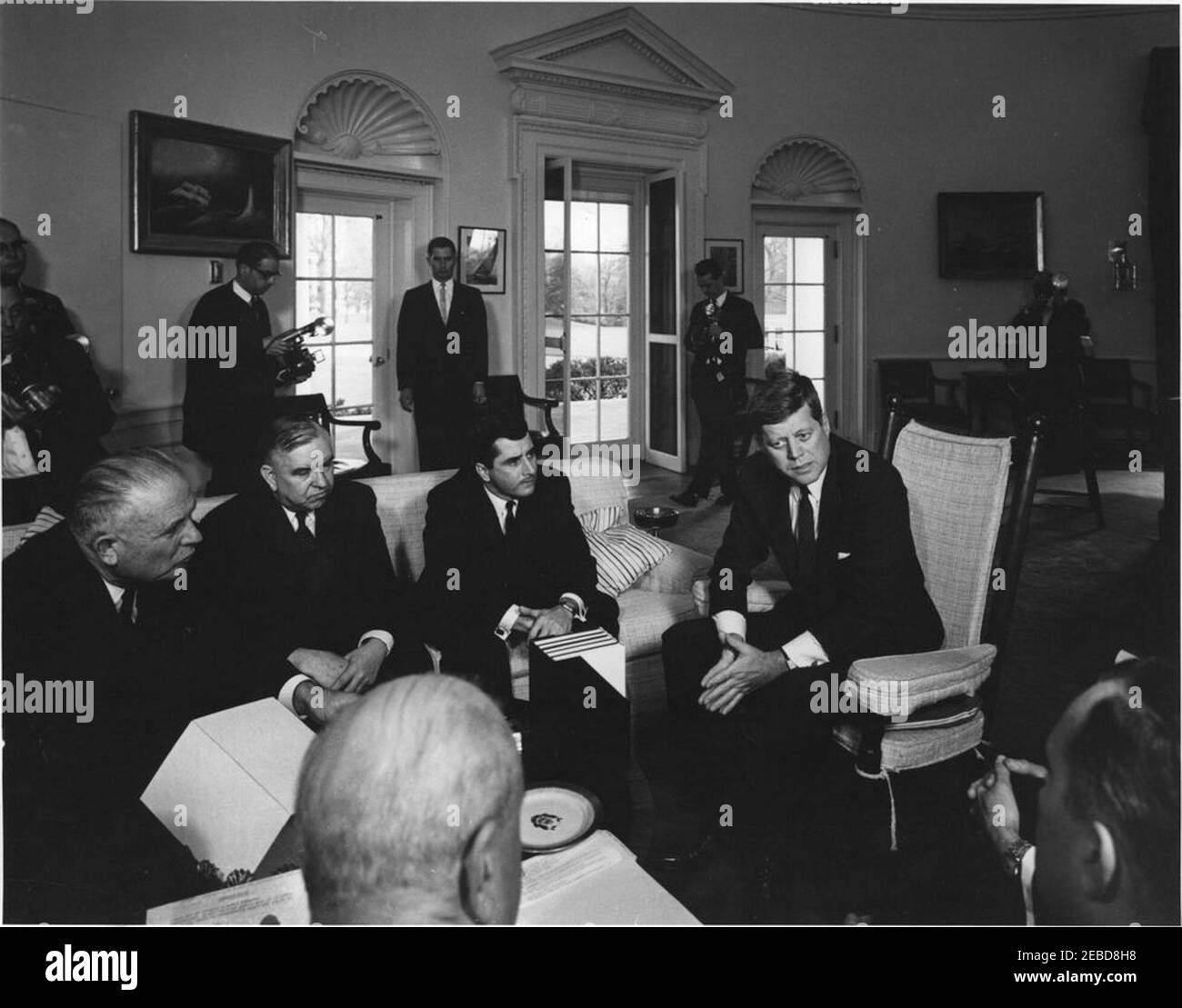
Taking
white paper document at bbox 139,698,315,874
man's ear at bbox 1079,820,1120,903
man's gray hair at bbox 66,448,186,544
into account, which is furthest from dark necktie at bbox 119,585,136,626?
man's ear at bbox 1079,820,1120,903

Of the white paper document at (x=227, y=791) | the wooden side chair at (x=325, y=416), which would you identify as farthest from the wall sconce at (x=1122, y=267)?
the white paper document at (x=227, y=791)

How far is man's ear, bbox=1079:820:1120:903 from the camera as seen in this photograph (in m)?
1.13

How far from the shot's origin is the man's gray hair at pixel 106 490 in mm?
1951

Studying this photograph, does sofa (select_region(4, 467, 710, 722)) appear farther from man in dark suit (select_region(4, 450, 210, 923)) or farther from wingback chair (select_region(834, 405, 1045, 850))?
man in dark suit (select_region(4, 450, 210, 923))

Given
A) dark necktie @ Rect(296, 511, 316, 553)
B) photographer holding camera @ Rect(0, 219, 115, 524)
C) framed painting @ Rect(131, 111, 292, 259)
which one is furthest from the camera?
framed painting @ Rect(131, 111, 292, 259)

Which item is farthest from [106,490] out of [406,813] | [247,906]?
[406,813]

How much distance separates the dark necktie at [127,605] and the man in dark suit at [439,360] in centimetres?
422

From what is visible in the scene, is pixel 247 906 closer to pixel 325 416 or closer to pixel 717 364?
pixel 325 416

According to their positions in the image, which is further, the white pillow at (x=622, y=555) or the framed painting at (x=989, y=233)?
the framed painting at (x=989, y=233)

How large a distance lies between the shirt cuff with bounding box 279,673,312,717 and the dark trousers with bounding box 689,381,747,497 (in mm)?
4548

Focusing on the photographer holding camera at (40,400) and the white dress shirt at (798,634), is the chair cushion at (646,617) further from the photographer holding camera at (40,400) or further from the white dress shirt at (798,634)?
the photographer holding camera at (40,400)

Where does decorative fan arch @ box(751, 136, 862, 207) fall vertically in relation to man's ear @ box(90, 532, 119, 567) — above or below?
above
